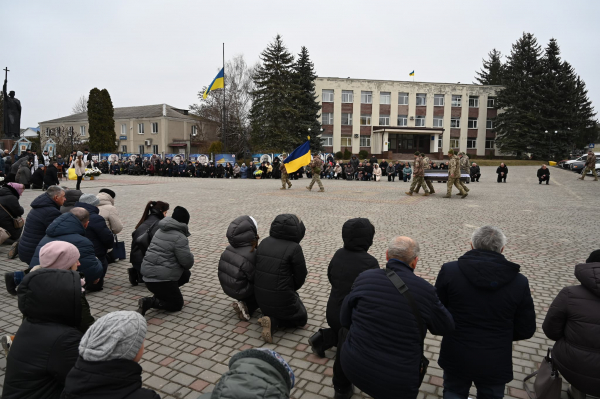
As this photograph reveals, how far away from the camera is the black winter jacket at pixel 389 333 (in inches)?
109

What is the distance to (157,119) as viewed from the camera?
61.7m

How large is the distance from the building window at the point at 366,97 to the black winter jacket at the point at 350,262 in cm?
5727

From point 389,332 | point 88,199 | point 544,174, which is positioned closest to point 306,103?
point 544,174

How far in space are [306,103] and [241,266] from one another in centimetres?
4644

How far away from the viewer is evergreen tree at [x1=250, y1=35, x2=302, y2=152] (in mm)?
46281

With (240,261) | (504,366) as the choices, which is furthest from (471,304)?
(240,261)

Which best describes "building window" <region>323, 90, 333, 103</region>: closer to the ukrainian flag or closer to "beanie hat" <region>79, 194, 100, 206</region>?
the ukrainian flag

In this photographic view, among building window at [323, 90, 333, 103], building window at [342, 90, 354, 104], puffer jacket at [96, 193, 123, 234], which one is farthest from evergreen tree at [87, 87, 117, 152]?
puffer jacket at [96, 193, 123, 234]

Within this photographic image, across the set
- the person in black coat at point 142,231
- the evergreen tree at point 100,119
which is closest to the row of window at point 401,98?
the evergreen tree at point 100,119

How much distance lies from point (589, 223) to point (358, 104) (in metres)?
48.6

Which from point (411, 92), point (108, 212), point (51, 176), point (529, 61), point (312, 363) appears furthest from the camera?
point (411, 92)

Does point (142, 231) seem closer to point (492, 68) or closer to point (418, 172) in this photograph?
point (418, 172)

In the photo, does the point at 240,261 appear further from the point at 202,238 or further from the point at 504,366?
the point at 202,238

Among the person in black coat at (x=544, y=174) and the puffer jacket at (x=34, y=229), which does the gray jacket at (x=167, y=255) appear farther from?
the person in black coat at (x=544, y=174)
